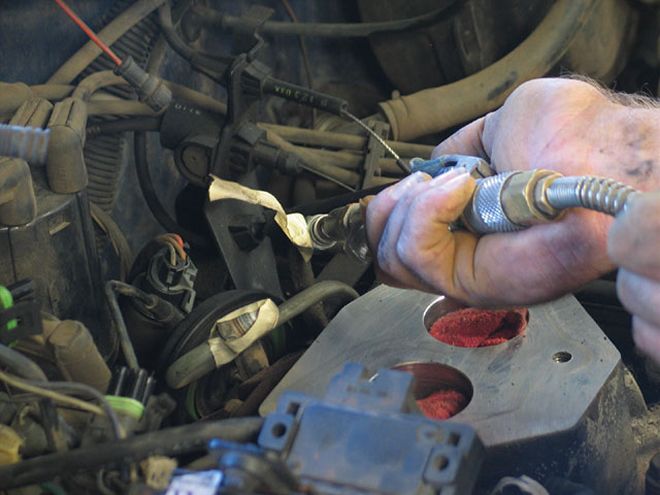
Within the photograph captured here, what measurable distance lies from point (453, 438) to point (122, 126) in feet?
2.67

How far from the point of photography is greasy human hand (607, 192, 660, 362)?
0.56m

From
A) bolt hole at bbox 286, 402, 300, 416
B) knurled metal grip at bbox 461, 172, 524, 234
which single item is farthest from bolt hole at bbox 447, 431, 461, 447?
knurled metal grip at bbox 461, 172, 524, 234

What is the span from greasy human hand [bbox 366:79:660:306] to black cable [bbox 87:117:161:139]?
0.50 meters

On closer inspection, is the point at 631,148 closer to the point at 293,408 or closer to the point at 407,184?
the point at 407,184

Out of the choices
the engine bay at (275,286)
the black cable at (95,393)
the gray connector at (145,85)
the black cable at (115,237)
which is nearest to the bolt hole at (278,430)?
the engine bay at (275,286)

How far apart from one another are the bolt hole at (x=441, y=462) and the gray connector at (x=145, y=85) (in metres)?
0.73

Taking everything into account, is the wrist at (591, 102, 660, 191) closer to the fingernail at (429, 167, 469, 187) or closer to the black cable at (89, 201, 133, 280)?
the fingernail at (429, 167, 469, 187)

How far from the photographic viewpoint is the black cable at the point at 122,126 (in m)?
1.26

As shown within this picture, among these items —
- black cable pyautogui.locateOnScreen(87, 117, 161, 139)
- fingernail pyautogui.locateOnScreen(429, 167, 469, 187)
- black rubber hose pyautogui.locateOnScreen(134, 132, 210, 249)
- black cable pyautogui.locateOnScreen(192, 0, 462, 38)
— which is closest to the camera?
fingernail pyautogui.locateOnScreen(429, 167, 469, 187)

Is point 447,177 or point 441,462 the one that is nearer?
point 441,462

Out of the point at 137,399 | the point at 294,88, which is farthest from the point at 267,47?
the point at 137,399

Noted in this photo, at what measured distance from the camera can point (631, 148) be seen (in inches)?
32.5

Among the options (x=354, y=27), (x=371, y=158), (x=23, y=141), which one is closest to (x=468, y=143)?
(x=371, y=158)

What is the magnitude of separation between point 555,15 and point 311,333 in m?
0.71
